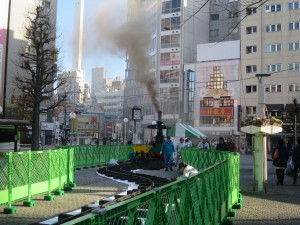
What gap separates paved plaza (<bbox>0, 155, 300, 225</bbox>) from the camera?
29.0 ft

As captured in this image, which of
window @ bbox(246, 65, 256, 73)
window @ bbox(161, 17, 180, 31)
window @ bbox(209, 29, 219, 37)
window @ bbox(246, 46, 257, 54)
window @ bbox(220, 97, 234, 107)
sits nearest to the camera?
window @ bbox(246, 65, 256, 73)

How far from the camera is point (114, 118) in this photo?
366ft

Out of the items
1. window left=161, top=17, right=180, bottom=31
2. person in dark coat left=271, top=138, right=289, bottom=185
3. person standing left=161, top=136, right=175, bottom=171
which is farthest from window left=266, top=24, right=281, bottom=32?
person in dark coat left=271, top=138, right=289, bottom=185

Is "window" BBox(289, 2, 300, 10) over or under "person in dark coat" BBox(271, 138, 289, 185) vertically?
over

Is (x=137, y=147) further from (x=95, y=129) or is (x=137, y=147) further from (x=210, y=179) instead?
(x=95, y=129)

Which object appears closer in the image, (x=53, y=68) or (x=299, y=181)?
(x=299, y=181)

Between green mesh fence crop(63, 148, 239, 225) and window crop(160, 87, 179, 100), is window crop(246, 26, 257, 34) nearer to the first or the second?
window crop(160, 87, 179, 100)

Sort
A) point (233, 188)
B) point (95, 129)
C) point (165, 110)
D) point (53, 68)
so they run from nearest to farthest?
point (233, 188), point (53, 68), point (165, 110), point (95, 129)

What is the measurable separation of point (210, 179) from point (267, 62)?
57093mm

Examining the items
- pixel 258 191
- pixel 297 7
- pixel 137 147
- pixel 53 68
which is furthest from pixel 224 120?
pixel 258 191

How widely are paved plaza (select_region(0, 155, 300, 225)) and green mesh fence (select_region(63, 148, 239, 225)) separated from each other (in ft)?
2.46

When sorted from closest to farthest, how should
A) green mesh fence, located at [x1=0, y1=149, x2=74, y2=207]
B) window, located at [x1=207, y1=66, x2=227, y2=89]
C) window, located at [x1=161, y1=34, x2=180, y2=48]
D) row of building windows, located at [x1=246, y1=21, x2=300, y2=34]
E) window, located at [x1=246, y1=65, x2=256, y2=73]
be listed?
green mesh fence, located at [x1=0, y1=149, x2=74, y2=207], row of building windows, located at [x1=246, y1=21, x2=300, y2=34], window, located at [x1=246, y1=65, x2=256, y2=73], window, located at [x1=207, y1=66, x2=227, y2=89], window, located at [x1=161, y1=34, x2=180, y2=48]

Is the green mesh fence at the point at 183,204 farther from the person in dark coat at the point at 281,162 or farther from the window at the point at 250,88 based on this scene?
the window at the point at 250,88

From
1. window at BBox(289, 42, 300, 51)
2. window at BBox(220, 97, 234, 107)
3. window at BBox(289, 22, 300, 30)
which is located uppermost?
window at BBox(289, 22, 300, 30)
